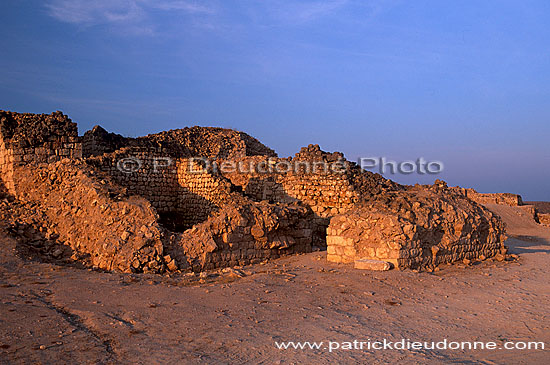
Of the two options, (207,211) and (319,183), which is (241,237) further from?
(207,211)

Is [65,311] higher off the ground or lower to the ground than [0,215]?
lower

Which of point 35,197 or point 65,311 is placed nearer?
point 65,311

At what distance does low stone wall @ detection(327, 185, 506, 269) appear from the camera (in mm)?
8242

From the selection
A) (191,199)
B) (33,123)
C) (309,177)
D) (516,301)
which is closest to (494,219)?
(516,301)

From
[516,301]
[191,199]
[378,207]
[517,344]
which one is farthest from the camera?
[191,199]

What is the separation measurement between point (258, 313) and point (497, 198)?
93.9 feet

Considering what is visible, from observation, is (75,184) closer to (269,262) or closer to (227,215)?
(227,215)

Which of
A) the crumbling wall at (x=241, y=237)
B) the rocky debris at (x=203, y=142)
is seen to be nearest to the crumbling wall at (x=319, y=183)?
the crumbling wall at (x=241, y=237)

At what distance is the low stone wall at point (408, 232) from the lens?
8242 millimetres

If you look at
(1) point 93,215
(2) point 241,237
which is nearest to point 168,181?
(1) point 93,215

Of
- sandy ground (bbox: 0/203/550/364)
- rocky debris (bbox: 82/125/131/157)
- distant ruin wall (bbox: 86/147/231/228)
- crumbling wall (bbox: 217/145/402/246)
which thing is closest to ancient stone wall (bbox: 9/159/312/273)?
sandy ground (bbox: 0/203/550/364)

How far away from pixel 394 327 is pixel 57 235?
7361 mm

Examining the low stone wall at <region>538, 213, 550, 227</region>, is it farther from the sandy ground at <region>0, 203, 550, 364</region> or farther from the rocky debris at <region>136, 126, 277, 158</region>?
the sandy ground at <region>0, 203, 550, 364</region>

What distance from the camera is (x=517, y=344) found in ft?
16.0
